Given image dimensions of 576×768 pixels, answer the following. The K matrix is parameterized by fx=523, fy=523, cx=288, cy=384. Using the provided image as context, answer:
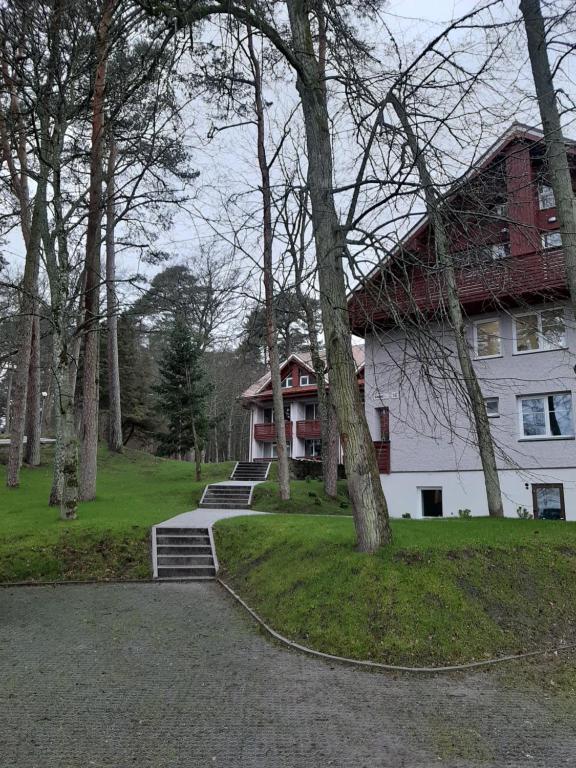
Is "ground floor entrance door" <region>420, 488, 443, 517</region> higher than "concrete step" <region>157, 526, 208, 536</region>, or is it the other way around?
"concrete step" <region>157, 526, 208, 536</region>

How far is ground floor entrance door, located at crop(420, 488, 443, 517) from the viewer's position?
54.9 ft

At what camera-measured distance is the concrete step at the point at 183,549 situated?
1070cm

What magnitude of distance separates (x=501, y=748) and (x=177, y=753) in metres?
2.32

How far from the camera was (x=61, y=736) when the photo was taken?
387 centimetres

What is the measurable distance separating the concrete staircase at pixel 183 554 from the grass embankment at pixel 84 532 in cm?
29

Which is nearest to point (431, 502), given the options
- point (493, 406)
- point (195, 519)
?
point (493, 406)

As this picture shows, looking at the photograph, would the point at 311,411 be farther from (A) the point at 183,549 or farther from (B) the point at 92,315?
(A) the point at 183,549

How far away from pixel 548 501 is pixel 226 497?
33.0 ft

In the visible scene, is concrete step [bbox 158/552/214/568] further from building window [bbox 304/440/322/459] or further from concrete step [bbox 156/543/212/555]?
building window [bbox 304/440/322/459]

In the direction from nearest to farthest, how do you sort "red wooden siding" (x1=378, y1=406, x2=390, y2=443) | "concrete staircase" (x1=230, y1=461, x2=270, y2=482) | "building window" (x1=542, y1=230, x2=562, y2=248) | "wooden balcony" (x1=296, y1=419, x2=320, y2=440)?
"building window" (x1=542, y1=230, x2=562, y2=248) < "red wooden siding" (x1=378, y1=406, x2=390, y2=443) < "concrete staircase" (x1=230, y1=461, x2=270, y2=482) < "wooden balcony" (x1=296, y1=419, x2=320, y2=440)

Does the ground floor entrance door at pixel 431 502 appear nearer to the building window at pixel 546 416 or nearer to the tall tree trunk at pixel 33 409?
the building window at pixel 546 416

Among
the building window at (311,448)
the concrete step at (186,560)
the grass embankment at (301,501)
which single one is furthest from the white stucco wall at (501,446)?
the building window at (311,448)

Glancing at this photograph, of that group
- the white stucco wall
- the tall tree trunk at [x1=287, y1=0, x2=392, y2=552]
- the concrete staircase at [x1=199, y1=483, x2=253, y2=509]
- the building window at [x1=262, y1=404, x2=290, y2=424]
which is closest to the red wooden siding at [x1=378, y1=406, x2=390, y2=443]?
the white stucco wall

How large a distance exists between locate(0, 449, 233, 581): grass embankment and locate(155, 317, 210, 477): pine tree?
5.98m
